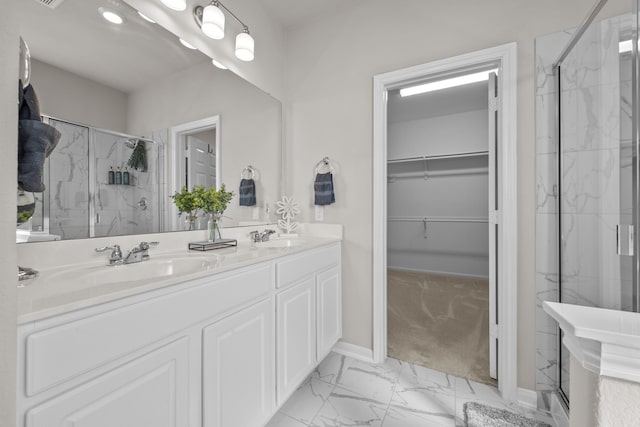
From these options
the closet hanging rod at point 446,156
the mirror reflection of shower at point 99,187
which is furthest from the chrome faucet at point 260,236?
the closet hanging rod at point 446,156

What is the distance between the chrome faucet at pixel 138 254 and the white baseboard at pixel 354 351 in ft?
4.99

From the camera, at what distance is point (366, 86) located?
2.00 meters

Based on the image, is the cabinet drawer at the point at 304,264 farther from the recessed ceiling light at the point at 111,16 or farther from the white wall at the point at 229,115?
the recessed ceiling light at the point at 111,16

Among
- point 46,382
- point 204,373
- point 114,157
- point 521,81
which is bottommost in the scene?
point 204,373

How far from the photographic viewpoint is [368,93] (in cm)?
199

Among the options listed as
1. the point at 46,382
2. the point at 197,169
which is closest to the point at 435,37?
the point at 197,169

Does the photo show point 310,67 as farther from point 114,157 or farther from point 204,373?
point 204,373

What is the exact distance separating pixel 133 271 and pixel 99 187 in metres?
0.41

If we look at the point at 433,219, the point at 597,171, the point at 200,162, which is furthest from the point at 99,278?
the point at 433,219

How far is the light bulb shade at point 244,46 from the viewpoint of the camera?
1.76 m

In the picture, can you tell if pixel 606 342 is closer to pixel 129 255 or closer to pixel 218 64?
pixel 129 255

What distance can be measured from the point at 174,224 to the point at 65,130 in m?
0.60

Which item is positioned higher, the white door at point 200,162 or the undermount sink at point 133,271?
the white door at point 200,162

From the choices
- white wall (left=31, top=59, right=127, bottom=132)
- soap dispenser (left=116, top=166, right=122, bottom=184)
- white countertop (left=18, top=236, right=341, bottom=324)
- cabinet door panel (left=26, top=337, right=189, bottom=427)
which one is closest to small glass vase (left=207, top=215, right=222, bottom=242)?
white countertop (left=18, top=236, right=341, bottom=324)
